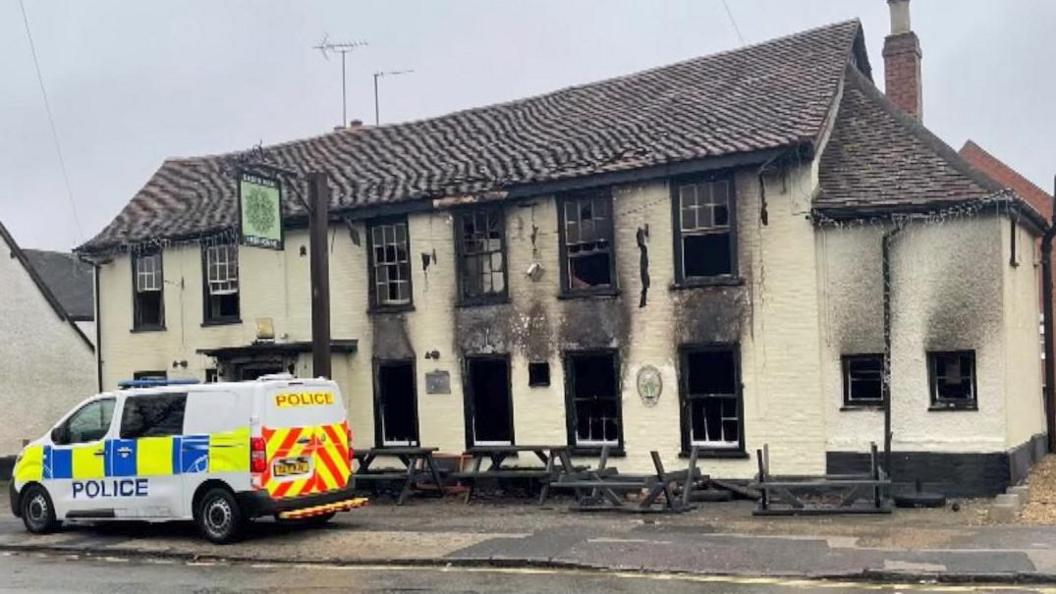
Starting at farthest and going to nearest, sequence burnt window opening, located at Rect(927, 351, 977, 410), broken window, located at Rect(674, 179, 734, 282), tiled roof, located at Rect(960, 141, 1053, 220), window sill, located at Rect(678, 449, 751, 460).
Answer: tiled roof, located at Rect(960, 141, 1053, 220), broken window, located at Rect(674, 179, 734, 282), window sill, located at Rect(678, 449, 751, 460), burnt window opening, located at Rect(927, 351, 977, 410)

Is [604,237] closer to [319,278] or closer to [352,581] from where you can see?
[319,278]

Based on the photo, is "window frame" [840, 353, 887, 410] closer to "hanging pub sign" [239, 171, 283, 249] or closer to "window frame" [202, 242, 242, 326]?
"hanging pub sign" [239, 171, 283, 249]

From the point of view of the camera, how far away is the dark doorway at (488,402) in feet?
60.9

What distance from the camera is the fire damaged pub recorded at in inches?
602

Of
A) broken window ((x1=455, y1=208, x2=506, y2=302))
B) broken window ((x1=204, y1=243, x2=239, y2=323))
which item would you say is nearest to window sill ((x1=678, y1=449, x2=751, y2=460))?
broken window ((x1=455, y1=208, x2=506, y2=302))

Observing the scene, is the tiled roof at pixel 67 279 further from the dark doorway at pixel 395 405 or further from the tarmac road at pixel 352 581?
the tarmac road at pixel 352 581

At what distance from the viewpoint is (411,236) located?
→ 762 inches

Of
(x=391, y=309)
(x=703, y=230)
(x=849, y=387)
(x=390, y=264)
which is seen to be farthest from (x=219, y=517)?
(x=849, y=387)

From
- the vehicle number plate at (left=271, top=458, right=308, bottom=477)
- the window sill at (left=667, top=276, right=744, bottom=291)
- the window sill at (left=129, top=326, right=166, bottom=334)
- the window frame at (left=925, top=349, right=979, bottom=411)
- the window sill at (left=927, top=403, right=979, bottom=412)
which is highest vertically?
the window sill at (left=667, top=276, right=744, bottom=291)

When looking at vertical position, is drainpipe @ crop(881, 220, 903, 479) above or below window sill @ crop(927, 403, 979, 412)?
above

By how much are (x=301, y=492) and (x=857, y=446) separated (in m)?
8.19

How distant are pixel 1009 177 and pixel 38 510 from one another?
32580mm

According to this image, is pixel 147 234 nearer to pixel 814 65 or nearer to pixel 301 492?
pixel 301 492

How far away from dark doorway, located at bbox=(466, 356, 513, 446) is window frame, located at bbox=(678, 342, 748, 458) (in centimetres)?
330
